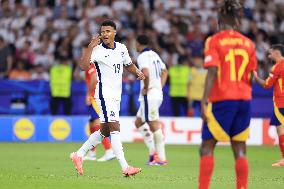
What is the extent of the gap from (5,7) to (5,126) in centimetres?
579

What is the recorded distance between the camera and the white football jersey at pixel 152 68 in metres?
15.2

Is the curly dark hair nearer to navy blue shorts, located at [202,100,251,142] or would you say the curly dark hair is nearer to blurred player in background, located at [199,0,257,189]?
blurred player in background, located at [199,0,257,189]

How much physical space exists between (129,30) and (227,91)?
660 inches

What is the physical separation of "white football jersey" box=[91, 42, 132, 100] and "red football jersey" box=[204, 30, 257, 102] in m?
3.62

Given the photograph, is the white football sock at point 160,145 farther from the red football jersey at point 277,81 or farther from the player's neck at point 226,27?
the player's neck at point 226,27

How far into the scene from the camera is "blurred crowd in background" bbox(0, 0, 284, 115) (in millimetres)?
23719

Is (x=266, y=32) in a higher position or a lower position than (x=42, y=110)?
higher

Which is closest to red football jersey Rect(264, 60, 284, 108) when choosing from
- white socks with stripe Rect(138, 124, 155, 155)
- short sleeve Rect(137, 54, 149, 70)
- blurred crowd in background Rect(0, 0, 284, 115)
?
short sleeve Rect(137, 54, 149, 70)

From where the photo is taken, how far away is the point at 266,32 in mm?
26125

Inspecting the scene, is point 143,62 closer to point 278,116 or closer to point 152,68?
point 152,68

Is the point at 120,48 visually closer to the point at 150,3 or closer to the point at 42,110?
the point at 42,110

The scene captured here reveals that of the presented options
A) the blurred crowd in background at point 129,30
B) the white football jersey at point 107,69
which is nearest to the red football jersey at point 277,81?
the white football jersey at point 107,69

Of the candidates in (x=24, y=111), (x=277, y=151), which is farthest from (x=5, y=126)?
(x=277, y=151)

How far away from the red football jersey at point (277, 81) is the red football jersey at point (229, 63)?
503 centimetres
